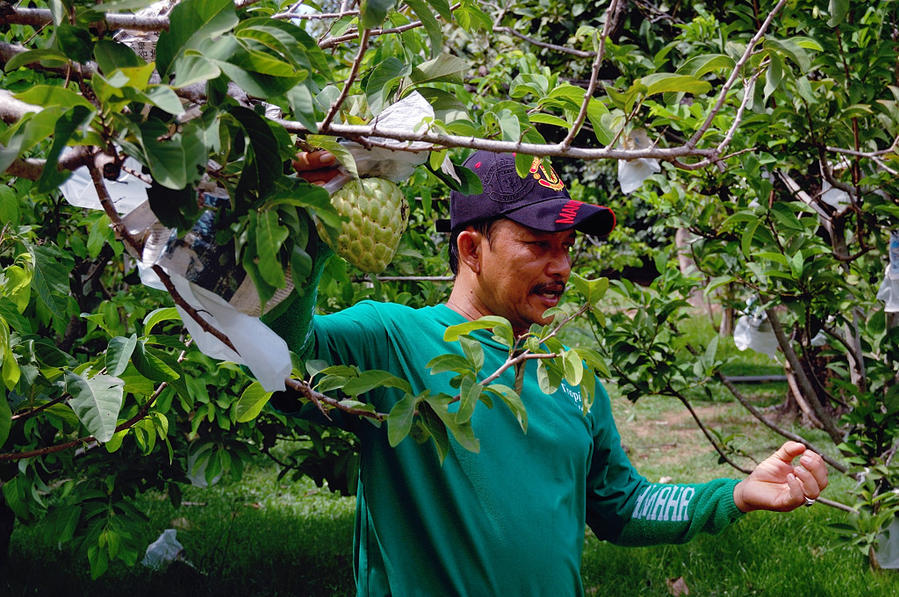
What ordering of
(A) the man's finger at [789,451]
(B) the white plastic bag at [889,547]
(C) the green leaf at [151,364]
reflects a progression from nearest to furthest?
(C) the green leaf at [151,364] < (A) the man's finger at [789,451] < (B) the white plastic bag at [889,547]

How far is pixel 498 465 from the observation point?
5.79ft

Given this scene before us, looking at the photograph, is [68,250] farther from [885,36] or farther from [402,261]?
[885,36]

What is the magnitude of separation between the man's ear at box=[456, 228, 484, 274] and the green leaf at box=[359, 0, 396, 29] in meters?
0.98

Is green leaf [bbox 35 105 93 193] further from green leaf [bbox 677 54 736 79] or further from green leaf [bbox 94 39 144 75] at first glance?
green leaf [bbox 677 54 736 79]

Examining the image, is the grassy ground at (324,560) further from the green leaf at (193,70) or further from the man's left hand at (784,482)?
the green leaf at (193,70)

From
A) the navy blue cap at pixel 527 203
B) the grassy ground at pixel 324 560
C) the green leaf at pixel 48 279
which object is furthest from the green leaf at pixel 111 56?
the grassy ground at pixel 324 560

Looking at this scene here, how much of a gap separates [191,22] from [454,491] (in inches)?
42.3

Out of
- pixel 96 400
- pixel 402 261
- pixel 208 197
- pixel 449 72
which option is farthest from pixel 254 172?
pixel 402 261

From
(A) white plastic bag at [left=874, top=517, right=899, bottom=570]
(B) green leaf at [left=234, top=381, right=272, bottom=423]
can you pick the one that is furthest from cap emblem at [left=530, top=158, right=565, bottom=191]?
(A) white plastic bag at [left=874, top=517, right=899, bottom=570]

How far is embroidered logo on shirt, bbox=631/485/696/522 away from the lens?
2.03m

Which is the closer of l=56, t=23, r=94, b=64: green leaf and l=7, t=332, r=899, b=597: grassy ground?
l=56, t=23, r=94, b=64: green leaf

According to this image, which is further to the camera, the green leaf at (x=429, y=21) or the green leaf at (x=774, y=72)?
the green leaf at (x=774, y=72)

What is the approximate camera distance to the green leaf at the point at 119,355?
1.42 meters

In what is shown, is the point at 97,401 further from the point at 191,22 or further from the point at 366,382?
the point at 191,22
